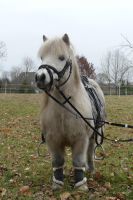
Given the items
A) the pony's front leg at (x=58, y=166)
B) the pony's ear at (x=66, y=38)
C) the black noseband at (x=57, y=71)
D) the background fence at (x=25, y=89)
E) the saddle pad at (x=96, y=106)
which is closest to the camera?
the black noseband at (x=57, y=71)

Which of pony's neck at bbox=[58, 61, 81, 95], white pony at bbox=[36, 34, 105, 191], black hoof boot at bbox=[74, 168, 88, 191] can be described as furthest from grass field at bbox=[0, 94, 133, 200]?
pony's neck at bbox=[58, 61, 81, 95]

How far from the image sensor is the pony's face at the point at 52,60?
200 inches

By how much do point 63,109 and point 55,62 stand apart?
2.41 feet

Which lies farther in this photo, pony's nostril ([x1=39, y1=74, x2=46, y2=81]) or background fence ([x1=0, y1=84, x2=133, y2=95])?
background fence ([x1=0, y1=84, x2=133, y2=95])

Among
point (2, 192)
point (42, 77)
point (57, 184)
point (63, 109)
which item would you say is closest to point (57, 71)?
point (42, 77)

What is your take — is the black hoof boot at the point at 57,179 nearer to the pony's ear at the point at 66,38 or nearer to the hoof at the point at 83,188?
the hoof at the point at 83,188

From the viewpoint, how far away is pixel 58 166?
243 inches

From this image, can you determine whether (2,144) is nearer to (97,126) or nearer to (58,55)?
(97,126)

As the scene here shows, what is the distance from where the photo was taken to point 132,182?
259 inches

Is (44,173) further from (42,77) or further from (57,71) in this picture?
(42,77)

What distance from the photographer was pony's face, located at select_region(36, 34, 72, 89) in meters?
5.08

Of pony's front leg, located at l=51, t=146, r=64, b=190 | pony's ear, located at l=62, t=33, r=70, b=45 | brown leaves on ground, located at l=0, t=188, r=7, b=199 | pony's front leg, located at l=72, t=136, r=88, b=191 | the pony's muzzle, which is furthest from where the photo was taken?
pony's front leg, located at l=51, t=146, r=64, b=190

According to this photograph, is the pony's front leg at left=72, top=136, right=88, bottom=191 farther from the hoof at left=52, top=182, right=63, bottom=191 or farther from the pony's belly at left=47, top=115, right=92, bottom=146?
the hoof at left=52, top=182, right=63, bottom=191

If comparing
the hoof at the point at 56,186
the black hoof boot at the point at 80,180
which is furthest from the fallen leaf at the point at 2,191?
the black hoof boot at the point at 80,180
